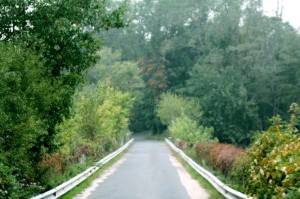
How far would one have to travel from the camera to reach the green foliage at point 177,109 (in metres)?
67.3

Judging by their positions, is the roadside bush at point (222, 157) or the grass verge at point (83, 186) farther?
the roadside bush at point (222, 157)

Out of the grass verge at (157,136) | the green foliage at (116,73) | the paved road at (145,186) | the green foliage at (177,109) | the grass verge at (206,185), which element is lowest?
the grass verge at (206,185)

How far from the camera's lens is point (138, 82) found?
7681cm

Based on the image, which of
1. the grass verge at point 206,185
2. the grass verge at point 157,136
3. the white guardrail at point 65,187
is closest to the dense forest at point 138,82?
the white guardrail at point 65,187

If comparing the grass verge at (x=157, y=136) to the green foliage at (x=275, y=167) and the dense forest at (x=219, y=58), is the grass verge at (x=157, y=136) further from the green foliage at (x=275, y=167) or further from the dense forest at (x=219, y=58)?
the green foliage at (x=275, y=167)

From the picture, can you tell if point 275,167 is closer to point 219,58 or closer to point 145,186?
point 145,186

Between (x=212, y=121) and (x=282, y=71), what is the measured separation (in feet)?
39.4

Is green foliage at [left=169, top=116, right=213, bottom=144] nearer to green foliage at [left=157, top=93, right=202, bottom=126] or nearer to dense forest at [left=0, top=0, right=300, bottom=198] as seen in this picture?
dense forest at [left=0, top=0, right=300, bottom=198]

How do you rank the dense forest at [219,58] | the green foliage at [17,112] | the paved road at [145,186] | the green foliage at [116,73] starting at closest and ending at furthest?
the green foliage at [17,112] → the paved road at [145,186] → the dense forest at [219,58] → the green foliage at [116,73]

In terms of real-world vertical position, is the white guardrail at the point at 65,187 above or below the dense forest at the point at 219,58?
below

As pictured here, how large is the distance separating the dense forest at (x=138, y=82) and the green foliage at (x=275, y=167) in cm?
4

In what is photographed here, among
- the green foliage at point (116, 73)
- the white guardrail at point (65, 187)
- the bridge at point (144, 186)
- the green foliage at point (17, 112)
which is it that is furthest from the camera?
the green foliage at point (116, 73)

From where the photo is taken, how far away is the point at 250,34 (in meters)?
75.9

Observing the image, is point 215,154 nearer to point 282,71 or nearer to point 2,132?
point 2,132
